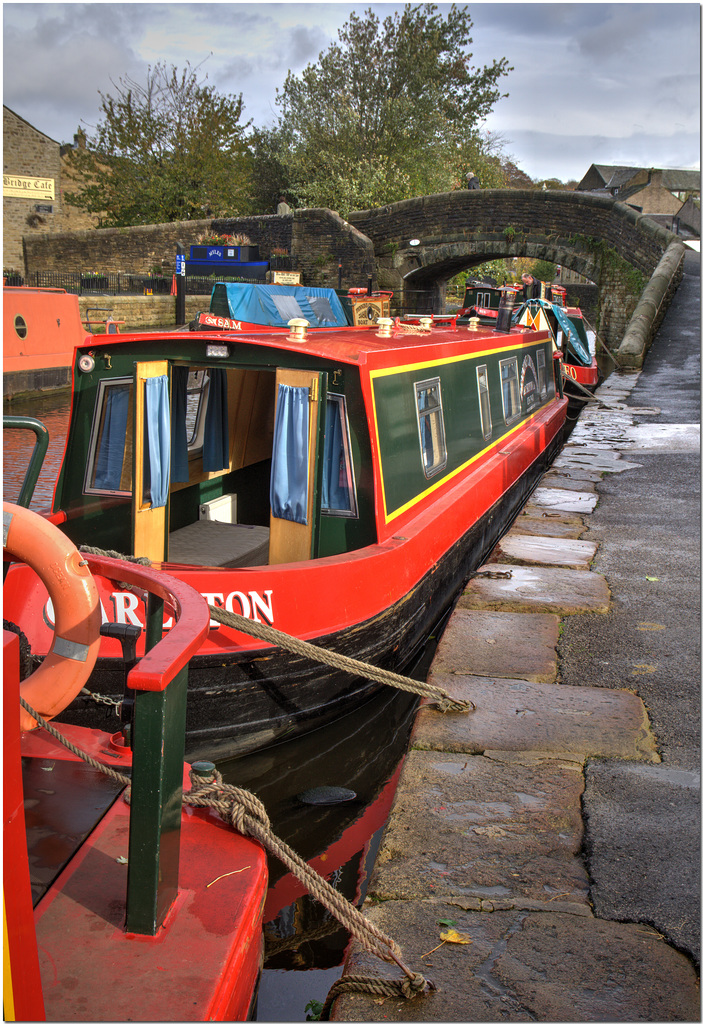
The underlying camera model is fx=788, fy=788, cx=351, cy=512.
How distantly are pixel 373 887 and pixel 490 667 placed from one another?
5.57 feet

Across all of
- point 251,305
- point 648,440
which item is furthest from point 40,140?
point 648,440

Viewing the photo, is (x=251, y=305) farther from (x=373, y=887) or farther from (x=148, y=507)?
(x=373, y=887)

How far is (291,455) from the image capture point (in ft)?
14.8

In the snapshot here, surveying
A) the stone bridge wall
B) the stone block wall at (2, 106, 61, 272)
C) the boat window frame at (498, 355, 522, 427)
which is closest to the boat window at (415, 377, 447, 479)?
the boat window frame at (498, 355, 522, 427)

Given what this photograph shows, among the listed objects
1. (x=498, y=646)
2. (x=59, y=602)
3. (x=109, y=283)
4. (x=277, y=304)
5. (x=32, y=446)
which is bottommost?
(x=498, y=646)

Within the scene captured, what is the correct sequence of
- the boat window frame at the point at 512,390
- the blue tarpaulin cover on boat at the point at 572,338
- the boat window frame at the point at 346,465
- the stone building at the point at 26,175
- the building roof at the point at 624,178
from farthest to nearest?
1. the building roof at the point at 624,178
2. the stone building at the point at 26,175
3. the blue tarpaulin cover on boat at the point at 572,338
4. the boat window frame at the point at 512,390
5. the boat window frame at the point at 346,465

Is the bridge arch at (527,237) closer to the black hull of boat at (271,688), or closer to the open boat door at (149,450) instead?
the black hull of boat at (271,688)

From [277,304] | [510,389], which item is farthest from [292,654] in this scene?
[277,304]

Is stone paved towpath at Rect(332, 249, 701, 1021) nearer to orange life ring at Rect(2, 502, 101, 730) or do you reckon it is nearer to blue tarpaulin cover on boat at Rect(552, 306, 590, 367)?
orange life ring at Rect(2, 502, 101, 730)

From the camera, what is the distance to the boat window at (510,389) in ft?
28.7

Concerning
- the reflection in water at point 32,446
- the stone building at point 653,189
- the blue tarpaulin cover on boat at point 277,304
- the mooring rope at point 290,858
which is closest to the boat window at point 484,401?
the blue tarpaulin cover on boat at point 277,304

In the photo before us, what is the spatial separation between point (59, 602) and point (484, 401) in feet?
20.6

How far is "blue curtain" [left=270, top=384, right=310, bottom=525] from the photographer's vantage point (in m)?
4.48

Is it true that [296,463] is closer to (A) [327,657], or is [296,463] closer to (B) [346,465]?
(B) [346,465]
